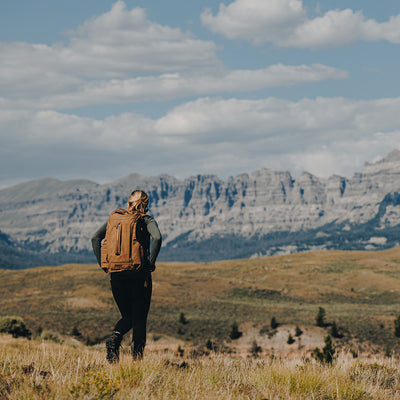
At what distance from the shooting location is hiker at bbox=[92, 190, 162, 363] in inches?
289

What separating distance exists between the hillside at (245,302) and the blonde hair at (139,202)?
76.7 ft

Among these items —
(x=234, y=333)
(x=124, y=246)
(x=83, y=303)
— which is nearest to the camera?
(x=124, y=246)

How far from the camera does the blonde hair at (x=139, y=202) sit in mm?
7855

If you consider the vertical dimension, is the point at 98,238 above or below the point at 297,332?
above

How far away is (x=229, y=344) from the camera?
138ft

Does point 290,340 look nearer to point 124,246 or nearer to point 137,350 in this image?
point 137,350

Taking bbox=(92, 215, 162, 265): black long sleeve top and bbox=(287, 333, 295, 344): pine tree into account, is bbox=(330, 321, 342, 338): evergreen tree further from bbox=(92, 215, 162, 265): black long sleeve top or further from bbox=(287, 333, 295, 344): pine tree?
bbox=(92, 215, 162, 265): black long sleeve top

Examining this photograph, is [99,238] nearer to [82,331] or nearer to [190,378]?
[190,378]

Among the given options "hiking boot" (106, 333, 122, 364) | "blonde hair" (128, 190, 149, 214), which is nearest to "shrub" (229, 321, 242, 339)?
"hiking boot" (106, 333, 122, 364)

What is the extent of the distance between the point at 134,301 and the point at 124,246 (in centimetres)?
99

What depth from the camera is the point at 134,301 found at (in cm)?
764

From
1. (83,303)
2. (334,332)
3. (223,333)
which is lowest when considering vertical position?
(83,303)

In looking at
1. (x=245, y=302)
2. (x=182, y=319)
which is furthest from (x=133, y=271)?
(x=245, y=302)

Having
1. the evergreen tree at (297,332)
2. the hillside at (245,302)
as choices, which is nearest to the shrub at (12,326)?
the hillside at (245,302)
